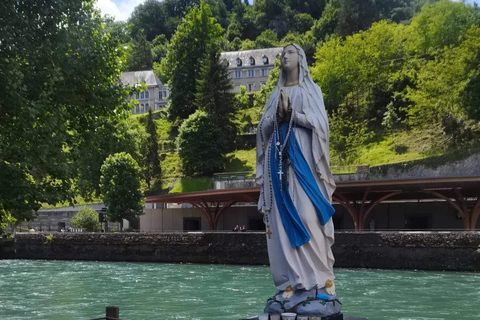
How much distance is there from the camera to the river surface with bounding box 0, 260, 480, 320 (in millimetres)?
21109

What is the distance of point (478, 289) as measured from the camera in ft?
87.8

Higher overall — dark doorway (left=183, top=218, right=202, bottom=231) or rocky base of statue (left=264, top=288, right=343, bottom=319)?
dark doorway (left=183, top=218, right=202, bottom=231)

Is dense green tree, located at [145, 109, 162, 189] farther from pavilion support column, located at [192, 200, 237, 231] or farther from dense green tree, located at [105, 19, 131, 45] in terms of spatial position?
dense green tree, located at [105, 19, 131, 45]

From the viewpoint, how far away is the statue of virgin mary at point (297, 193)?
9.91 meters

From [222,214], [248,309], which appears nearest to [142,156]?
[222,214]

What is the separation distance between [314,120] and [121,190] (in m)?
52.5

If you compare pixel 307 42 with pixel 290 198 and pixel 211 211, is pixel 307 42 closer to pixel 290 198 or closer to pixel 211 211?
pixel 211 211

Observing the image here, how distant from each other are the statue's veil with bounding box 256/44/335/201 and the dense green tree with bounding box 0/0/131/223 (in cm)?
600

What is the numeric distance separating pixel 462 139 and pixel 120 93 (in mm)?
42560

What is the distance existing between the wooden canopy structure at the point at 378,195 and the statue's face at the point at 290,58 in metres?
29.8

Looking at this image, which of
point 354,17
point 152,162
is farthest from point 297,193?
point 354,17

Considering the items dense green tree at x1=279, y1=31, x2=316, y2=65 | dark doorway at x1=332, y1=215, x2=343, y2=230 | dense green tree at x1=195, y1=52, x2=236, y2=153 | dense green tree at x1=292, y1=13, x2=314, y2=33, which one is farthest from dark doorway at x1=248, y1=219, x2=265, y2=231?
dense green tree at x1=292, y1=13, x2=314, y2=33

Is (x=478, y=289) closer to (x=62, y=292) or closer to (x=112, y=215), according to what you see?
(x=62, y=292)

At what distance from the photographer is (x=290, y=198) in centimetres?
1020
